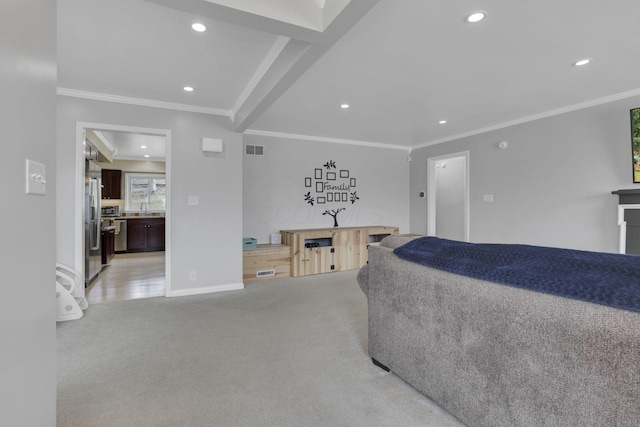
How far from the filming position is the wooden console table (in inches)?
192

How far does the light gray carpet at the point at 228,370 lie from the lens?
163 cm

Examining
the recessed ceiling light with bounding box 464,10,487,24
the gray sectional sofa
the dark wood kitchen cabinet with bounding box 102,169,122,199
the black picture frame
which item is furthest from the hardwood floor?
the black picture frame

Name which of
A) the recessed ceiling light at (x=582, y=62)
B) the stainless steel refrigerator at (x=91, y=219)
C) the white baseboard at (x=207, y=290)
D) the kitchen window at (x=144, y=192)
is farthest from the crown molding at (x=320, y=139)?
the kitchen window at (x=144, y=192)

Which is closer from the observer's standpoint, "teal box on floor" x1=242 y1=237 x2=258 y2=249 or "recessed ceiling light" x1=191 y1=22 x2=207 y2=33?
"recessed ceiling light" x1=191 y1=22 x2=207 y2=33

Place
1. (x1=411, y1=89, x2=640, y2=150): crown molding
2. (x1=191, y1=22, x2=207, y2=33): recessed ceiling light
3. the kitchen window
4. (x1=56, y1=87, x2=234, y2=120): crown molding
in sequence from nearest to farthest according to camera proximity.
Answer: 1. (x1=191, y1=22, x2=207, y2=33): recessed ceiling light
2. (x1=56, y1=87, x2=234, y2=120): crown molding
3. (x1=411, y1=89, x2=640, y2=150): crown molding
4. the kitchen window

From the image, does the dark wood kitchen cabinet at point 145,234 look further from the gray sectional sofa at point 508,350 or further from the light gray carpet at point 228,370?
the gray sectional sofa at point 508,350

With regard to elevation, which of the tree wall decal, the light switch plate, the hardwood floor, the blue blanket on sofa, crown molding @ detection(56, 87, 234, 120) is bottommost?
the hardwood floor

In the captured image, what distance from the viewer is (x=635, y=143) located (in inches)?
132

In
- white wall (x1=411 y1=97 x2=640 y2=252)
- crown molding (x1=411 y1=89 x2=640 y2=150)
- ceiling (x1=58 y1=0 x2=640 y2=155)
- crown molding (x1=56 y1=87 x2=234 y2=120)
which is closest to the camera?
ceiling (x1=58 y1=0 x2=640 y2=155)

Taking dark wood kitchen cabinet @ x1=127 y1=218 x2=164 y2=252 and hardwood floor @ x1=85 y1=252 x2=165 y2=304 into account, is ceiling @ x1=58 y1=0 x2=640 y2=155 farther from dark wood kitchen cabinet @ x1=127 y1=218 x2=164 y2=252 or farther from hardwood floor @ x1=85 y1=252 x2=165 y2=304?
dark wood kitchen cabinet @ x1=127 y1=218 x2=164 y2=252

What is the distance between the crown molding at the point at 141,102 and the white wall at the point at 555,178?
408 cm

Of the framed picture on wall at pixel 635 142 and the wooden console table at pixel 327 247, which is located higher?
the framed picture on wall at pixel 635 142

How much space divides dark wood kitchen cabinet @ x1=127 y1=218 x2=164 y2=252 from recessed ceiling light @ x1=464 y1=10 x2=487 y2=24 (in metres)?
7.38

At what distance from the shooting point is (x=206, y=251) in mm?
3928
